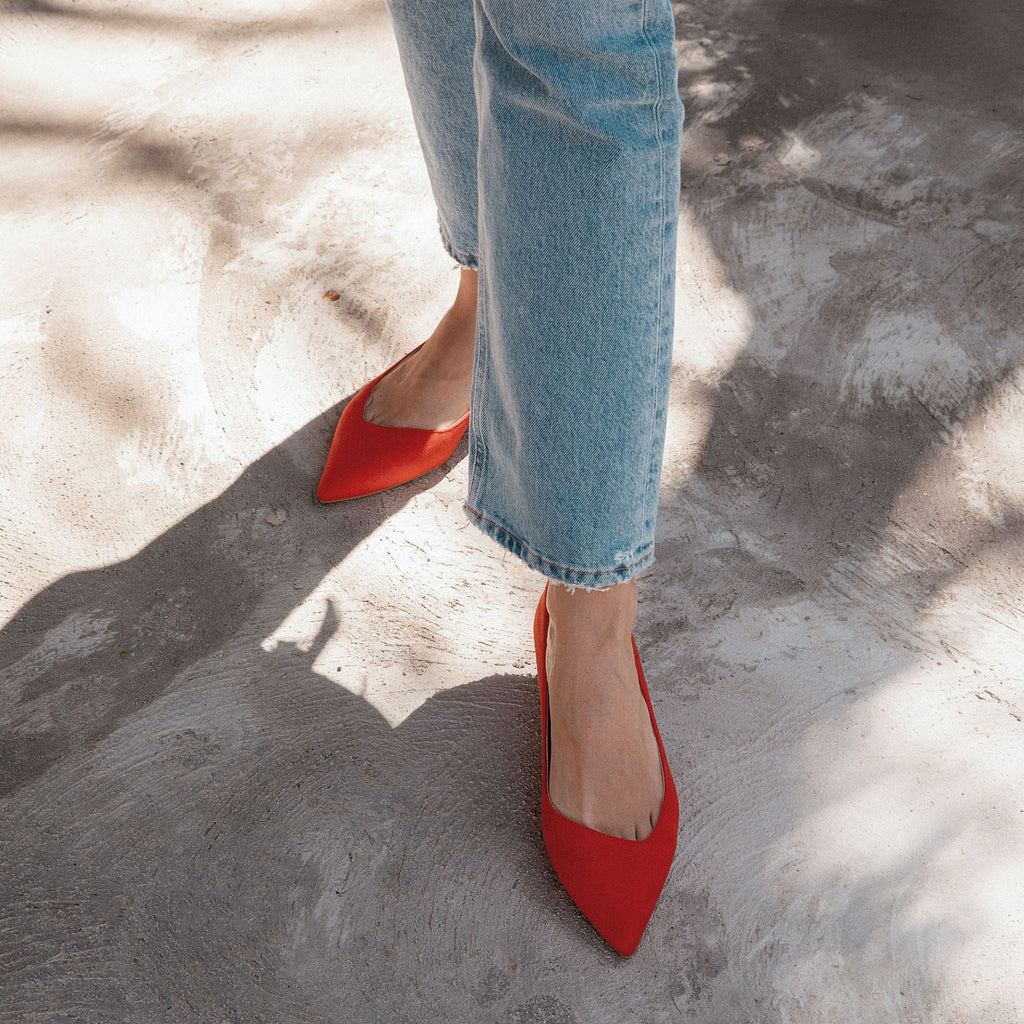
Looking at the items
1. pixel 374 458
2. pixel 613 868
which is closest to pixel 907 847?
pixel 613 868

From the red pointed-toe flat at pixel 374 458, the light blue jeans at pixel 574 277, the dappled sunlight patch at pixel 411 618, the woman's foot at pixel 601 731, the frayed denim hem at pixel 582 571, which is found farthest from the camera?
the red pointed-toe flat at pixel 374 458

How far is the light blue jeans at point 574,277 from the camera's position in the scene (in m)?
0.61

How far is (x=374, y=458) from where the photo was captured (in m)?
1.24

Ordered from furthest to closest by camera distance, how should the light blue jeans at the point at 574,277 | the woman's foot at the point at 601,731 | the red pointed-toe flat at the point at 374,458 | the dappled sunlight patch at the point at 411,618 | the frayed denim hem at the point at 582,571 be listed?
1. the red pointed-toe flat at the point at 374,458
2. the dappled sunlight patch at the point at 411,618
3. the woman's foot at the point at 601,731
4. the frayed denim hem at the point at 582,571
5. the light blue jeans at the point at 574,277

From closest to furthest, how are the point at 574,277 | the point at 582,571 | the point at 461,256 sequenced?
the point at 574,277, the point at 582,571, the point at 461,256

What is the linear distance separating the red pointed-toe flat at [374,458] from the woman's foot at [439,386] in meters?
0.01

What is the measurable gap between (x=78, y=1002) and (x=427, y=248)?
1.20 meters

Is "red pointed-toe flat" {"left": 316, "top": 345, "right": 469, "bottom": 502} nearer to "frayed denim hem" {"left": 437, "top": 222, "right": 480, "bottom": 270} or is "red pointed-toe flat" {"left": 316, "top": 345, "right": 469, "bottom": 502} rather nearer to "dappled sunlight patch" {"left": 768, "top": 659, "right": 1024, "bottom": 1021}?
"frayed denim hem" {"left": 437, "top": 222, "right": 480, "bottom": 270}

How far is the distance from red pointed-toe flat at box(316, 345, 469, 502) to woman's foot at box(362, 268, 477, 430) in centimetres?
1

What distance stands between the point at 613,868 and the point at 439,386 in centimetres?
67

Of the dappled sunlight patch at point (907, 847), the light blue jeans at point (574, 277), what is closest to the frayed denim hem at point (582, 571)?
the light blue jeans at point (574, 277)

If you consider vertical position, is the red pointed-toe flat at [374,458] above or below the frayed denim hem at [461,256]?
below

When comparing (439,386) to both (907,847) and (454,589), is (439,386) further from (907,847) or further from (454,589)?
(907,847)

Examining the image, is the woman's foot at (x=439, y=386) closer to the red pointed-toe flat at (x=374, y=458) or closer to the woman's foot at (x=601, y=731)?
the red pointed-toe flat at (x=374, y=458)
